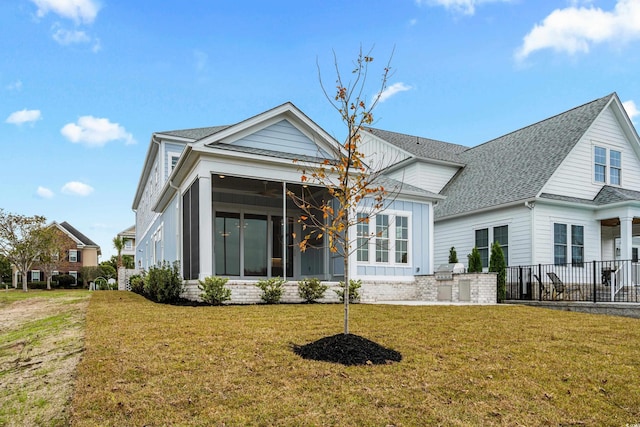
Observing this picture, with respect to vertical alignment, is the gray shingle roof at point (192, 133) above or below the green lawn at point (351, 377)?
above

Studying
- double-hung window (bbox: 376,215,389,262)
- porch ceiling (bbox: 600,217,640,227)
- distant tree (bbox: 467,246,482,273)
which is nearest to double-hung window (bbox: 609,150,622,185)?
porch ceiling (bbox: 600,217,640,227)

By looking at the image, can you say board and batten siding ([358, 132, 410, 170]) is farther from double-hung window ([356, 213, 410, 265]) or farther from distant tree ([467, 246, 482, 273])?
distant tree ([467, 246, 482, 273])

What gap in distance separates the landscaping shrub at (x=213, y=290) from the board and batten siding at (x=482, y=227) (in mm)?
10717

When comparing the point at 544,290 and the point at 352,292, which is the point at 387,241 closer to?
the point at 352,292

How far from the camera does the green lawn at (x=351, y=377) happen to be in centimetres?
393

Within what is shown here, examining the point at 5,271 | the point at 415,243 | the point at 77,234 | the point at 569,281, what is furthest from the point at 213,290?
the point at 77,234

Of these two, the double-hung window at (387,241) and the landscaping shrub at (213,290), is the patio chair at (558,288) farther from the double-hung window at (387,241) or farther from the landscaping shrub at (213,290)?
the landscaping shrub at (213,290)

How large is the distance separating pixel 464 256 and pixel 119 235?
40232 mm

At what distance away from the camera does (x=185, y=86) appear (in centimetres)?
1816

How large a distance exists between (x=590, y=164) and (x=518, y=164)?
8.19 feet

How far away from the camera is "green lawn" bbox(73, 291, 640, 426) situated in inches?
155

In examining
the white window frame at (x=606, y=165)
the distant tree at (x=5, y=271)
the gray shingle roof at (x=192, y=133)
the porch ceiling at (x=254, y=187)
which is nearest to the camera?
the porch ceiling at (x=254, y=187)

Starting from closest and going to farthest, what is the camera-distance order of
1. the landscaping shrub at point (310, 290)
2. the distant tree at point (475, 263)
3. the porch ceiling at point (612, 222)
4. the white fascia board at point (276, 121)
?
the white fascia board at point (276, 121), the landscaping shrub at point (310, 290), the distant tree at point (475, 263), the porch ceiling at point (612, 222)

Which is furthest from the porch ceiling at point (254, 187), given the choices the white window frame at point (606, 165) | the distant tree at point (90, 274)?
the distant tree at point (90, 274)
